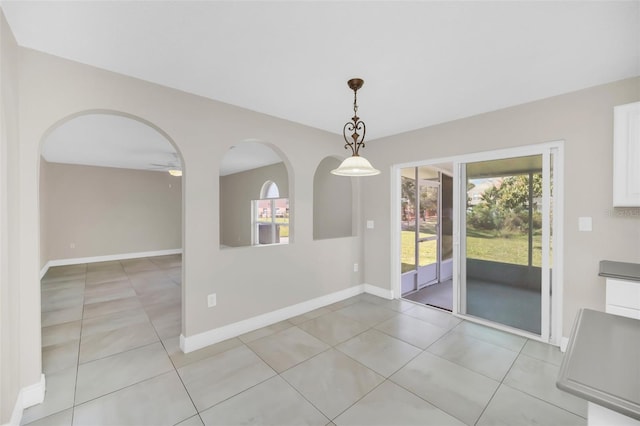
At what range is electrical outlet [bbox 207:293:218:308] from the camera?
2.69 m

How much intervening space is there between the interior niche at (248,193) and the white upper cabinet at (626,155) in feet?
15.4

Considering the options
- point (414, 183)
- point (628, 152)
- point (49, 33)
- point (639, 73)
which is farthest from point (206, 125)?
point (639, 73)

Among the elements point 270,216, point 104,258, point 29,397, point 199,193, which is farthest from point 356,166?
point 104,258

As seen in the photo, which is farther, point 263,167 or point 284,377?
point 263,167

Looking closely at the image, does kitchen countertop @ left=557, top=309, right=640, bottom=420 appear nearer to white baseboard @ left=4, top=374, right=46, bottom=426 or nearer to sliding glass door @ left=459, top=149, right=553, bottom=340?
sliding glass door @ left=459, top=149, right=553, bottom=340

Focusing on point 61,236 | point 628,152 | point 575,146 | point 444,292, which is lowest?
point 444,292

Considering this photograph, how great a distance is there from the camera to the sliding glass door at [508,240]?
273 cm

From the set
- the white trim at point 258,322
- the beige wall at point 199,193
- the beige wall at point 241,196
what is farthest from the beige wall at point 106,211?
the white trim at point 258,322

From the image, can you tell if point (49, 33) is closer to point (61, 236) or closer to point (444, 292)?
point (444, 292)

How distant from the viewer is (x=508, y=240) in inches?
119

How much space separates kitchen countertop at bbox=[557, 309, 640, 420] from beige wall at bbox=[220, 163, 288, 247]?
5756 millimetres

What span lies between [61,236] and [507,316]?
9111 mm

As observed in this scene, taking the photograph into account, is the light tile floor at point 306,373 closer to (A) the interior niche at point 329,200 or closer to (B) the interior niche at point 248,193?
(A) the interior niche at point 329,200

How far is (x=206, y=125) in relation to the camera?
266cm
